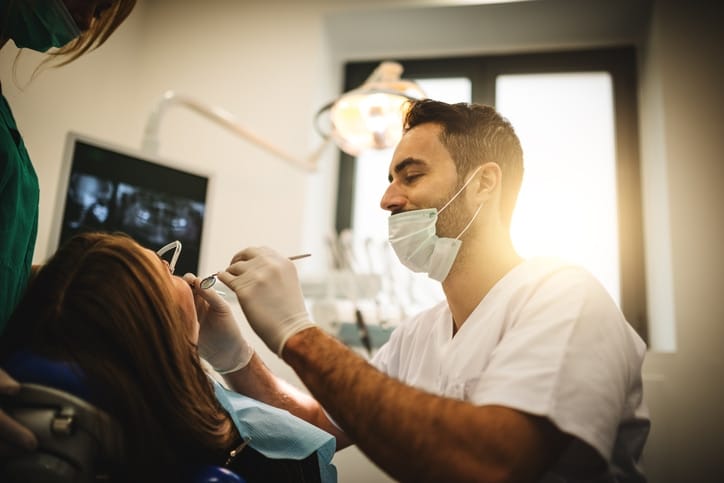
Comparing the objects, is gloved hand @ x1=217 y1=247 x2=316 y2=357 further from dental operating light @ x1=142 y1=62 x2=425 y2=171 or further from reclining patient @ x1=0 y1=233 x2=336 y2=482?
dental operating light @ x1=142 y1=62 x2=425 y2=171

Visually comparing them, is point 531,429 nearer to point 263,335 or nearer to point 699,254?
point 263,335

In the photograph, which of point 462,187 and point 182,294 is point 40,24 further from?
point 462,187

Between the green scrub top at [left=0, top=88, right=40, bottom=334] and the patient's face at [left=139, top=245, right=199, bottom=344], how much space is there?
0.26 meters

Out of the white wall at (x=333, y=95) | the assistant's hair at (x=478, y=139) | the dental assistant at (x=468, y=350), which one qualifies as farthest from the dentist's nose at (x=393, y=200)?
the white wall at (x=333, y=95)

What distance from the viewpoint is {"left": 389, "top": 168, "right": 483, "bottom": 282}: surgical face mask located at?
46.2 inches

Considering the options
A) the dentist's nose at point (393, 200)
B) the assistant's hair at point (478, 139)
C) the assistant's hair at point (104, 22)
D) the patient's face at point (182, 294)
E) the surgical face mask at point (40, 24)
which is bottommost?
the patient's face at point (182, 294)

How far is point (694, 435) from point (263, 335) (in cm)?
173

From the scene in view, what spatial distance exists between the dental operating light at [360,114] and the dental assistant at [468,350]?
397 millimetres

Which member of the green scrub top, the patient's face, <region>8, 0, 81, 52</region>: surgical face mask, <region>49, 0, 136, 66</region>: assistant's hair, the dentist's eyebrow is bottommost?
the patient's face

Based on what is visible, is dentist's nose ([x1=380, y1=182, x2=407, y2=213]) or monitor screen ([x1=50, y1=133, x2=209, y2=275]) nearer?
dentist's nose ([x1=380, y1=182, x2=407, y2=213])

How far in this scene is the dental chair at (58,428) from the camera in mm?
638

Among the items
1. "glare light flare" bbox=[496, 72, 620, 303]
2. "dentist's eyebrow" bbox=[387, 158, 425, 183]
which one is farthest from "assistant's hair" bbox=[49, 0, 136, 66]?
"glare light flare" bbox=[496, 72, 620, 303]

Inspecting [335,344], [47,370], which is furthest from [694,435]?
[47,370]

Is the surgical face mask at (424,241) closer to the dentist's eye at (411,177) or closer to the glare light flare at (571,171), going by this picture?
the dentist's eye at (411,177)
